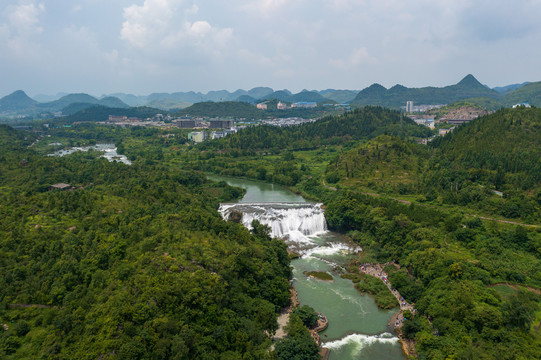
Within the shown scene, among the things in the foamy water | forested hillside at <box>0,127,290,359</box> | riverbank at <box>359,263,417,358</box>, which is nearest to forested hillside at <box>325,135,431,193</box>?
riverbank at <box>359,263,417,358</box>

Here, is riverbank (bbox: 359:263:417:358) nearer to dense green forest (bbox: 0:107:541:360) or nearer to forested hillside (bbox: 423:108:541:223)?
dense green forest (bbox: 0:107:541:360)

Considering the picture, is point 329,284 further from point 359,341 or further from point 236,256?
point 236,256

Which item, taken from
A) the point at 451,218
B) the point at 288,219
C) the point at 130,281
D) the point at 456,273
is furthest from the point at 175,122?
the point at 456,273

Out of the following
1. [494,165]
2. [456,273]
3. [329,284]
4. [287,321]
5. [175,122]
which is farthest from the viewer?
[175,122]

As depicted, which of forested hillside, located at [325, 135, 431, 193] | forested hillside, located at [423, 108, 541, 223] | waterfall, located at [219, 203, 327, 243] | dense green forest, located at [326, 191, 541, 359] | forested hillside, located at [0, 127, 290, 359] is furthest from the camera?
forested hillside, located at [325, 135, 431, 193]

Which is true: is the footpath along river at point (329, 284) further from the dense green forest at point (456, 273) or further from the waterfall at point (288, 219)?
the dense green forest at point (456, 273)

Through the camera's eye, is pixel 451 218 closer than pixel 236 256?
No

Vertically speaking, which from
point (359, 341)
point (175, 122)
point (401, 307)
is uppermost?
point (175, 122)
